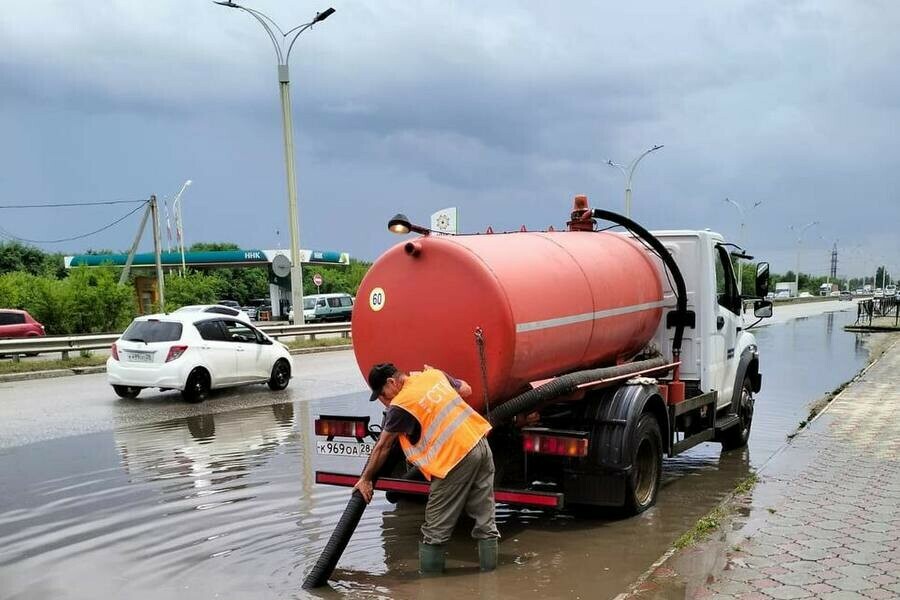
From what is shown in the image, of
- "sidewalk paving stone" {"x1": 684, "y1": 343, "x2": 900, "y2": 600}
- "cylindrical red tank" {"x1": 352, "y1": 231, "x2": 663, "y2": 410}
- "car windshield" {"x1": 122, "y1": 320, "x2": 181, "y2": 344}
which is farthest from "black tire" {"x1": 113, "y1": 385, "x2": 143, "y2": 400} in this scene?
"sidewalk paving stone" {"x1": 684, "y1": 343, "x2": 900, "y2": 600}

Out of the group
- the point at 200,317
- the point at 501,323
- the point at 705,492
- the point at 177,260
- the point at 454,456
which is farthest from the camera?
the point at 177,260

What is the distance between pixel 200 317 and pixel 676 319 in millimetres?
9226

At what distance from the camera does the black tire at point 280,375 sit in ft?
50.2

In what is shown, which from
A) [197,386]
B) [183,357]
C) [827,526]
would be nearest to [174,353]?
[183,357]

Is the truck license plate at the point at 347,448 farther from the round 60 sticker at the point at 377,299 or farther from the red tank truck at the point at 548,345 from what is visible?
the round 60 sticker at the point at 377,299

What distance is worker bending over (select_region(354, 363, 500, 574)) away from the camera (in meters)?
5.09

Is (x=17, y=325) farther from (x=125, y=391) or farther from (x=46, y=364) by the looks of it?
(x=125, y=391)

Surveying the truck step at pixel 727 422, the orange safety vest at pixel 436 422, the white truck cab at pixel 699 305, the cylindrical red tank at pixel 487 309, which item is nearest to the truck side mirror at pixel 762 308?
the white truck cab at pixel 699 305

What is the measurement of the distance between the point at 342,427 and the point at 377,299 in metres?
1.18

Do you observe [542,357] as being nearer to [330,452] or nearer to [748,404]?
[330,452]

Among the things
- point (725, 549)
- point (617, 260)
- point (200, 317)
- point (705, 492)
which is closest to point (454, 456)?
point (725, 549)

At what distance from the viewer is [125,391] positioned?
14289 millimetres

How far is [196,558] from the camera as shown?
5703 millimetres

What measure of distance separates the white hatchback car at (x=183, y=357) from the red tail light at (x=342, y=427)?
25.0 feet
